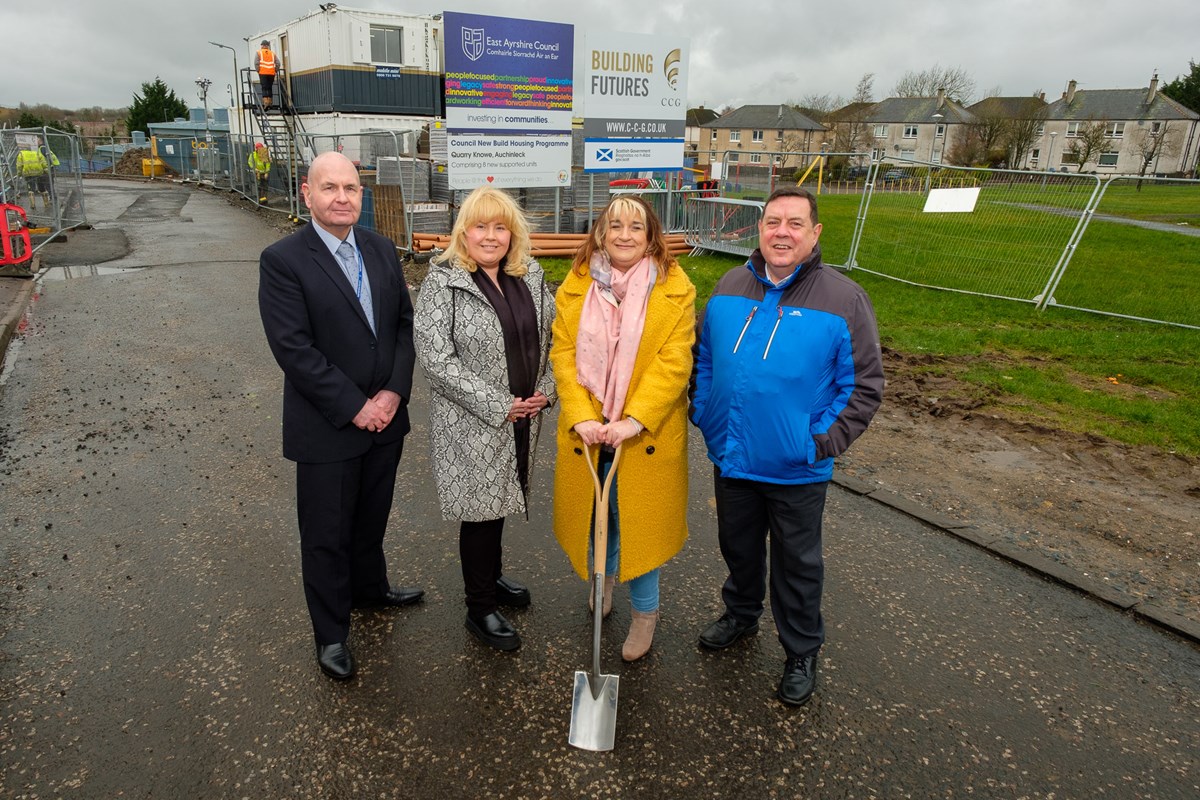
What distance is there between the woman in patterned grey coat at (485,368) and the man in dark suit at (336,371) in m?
0.20

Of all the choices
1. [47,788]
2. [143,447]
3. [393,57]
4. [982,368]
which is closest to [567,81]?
[982,368]

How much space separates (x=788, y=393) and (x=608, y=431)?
670 millimetres

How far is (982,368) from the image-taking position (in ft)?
24.5

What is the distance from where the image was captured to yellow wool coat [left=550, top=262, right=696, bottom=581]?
2.97 meters

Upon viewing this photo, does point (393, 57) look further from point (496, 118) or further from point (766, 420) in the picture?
point (766, 420)

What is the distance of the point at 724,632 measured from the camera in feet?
11.3

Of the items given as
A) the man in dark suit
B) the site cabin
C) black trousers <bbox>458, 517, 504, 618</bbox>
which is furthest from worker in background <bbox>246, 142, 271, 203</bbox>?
black trousers <bbox>458, 517, 504, 618</bbox>

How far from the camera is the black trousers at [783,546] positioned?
9.85ft

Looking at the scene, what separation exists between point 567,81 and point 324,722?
36.9ft

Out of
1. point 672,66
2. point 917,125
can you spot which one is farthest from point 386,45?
point 917,125

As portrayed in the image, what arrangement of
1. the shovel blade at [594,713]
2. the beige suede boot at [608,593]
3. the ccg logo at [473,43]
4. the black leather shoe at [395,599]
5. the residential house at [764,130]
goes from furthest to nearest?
the residential house at [764,130] → the ccg logo at [473,43] → the black leather shoe at [395,599] → the beige suede boot at [608,593] → the shovel blade at [594,713]

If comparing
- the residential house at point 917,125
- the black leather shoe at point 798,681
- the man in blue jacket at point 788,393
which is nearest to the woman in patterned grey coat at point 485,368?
the man in blue jacket at point 788,393

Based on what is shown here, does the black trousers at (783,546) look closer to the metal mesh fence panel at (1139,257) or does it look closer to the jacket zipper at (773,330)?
the jacket zipper at (773,330)

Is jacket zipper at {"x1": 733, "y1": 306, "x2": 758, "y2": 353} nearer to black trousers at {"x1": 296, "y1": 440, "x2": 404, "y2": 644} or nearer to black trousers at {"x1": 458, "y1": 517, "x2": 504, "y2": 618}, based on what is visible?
black trousers at {"x1": 458, "y1": 517, "x2": 504, "y2": 618}
